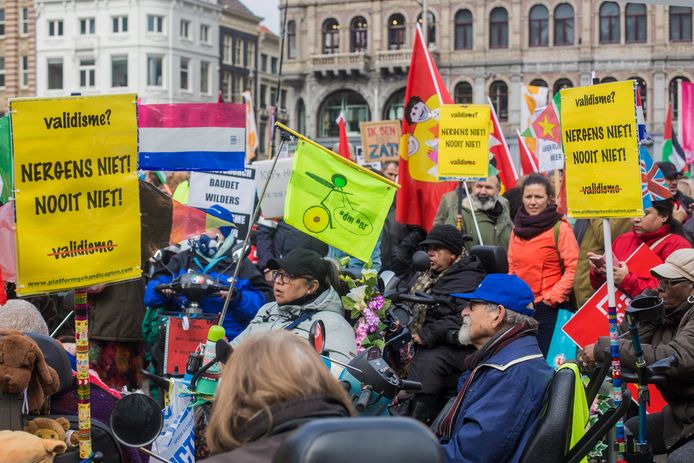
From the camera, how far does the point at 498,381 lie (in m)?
4.28

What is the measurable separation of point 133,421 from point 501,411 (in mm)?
1385

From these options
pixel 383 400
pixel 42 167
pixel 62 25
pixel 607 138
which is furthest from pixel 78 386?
pixel 62 25

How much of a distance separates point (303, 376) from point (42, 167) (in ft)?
6.68

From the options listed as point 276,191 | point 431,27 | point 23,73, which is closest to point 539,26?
point 431,27

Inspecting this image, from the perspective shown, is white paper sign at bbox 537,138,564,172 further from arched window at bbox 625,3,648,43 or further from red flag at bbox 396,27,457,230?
arched window at bbox 625,3,648,43

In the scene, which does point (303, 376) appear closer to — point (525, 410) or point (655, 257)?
point (525, 410)

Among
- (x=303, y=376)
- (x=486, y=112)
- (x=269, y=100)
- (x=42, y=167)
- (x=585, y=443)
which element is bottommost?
(x=585, y=443)

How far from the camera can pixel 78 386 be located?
14.2ft

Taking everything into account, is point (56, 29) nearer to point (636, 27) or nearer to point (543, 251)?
point (636, 27)

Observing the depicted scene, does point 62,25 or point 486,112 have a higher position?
point 62,25

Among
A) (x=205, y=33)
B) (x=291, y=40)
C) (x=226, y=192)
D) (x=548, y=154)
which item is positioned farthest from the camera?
(x=205, y=33)

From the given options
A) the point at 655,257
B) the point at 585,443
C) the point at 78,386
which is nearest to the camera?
the point at 585,443

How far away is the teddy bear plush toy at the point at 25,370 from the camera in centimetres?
418

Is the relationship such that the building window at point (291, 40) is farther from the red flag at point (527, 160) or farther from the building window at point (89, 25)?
the red flag at point (527, 160)
